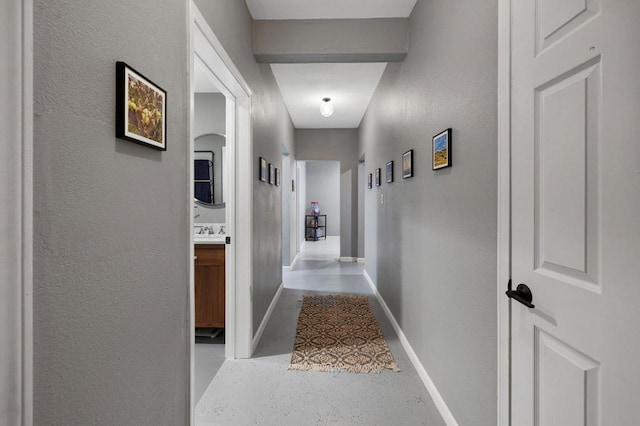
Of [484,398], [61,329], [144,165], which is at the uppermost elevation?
[144,165]

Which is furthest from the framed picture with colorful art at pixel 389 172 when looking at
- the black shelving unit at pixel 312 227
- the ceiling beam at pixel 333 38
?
the black shelving unit at pixel 312 227

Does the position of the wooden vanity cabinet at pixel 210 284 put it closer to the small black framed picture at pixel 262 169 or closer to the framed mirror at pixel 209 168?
the small black framed picture at pixel 262 169

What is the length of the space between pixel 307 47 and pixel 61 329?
243cm

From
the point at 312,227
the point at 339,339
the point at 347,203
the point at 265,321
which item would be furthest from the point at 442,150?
the point at 312,227

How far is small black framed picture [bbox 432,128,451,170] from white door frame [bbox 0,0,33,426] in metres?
1.64

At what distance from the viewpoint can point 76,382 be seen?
745 mm

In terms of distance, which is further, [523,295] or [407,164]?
[407,164]

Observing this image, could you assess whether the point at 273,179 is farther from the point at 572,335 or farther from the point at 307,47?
the point at 572,335

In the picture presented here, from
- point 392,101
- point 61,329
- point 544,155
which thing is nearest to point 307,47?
point 392,101

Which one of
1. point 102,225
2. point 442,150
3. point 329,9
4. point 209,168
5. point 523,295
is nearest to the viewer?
point 102,225

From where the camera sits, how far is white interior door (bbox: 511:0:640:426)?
2.34ft

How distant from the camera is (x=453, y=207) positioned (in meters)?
1.65

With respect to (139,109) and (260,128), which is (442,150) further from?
(260,128)

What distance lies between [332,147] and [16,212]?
5839mm
